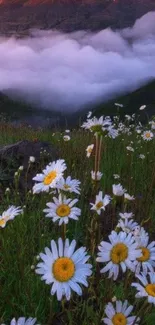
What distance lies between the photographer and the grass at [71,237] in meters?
2.08

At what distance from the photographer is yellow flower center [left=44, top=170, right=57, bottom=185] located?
6.47 ft

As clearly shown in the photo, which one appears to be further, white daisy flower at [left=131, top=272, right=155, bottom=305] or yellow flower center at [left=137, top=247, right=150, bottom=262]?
yellow flower center at [left=137, top=247, right=150, bottom=262]

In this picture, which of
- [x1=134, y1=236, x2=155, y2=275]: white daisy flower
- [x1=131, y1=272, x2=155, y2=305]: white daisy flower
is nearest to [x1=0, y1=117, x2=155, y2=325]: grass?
[x1=134, y1=236, x2=155, y2=275]: white daisy flower

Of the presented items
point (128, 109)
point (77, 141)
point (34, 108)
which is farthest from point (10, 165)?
point (34, 108)

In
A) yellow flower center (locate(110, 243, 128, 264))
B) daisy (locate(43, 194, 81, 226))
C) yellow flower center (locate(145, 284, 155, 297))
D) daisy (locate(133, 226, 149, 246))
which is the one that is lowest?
yellow flower center (locate(145, 284, 155, 297))

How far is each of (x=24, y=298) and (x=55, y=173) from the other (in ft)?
2.46

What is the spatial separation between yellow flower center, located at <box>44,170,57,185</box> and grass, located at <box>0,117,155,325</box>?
284 millimetres

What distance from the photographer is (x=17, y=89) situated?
104 metres

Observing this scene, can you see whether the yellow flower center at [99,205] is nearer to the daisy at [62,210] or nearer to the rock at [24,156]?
the daisy at [62,210]

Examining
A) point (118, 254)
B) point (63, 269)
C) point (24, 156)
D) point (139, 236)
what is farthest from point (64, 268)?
point (24, 156)

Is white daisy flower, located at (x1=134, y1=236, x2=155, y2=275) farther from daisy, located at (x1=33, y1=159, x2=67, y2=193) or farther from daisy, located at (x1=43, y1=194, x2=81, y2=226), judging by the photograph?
daisy, located at (x1=33, y1=159, x2=67, y2=193)

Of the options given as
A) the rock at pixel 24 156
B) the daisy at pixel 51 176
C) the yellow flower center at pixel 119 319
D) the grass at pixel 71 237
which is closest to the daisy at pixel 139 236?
the grass at pixel 71 237

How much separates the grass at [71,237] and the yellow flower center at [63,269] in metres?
0.30

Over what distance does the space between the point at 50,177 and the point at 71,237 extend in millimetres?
1440
